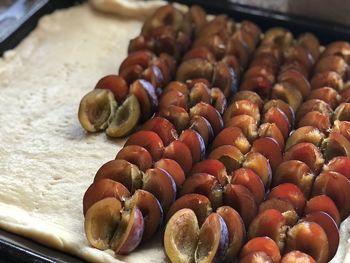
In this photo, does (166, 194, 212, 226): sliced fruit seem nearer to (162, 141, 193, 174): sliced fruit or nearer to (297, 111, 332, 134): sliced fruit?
(162, 141, 193, 174): sliced fruit

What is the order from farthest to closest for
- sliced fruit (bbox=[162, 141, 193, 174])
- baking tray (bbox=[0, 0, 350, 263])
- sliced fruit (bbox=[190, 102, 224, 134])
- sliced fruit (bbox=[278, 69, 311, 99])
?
baking tray (bbox=[0, 0, 350, 263]) < sliced fruit (bbox=[278, 69, 311, 99]) < sliced fruit (bbox=[190, 102, 224, 134]) < sliced fruit (bbox=[162, 141, 193, 174])

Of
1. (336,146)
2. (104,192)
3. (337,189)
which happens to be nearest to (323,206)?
(337,189)

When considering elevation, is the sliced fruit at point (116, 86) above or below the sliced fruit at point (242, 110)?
below

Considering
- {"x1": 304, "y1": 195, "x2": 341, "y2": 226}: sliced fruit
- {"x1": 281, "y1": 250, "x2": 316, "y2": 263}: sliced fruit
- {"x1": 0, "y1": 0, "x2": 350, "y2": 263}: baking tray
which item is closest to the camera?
{"x1": 281, "y1": 250, "x2": 316, "y2": 263}: sliced fruit

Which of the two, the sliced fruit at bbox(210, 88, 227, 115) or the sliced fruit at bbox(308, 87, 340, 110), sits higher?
the sliced fruit at bbox(308, 87, 340, 110)

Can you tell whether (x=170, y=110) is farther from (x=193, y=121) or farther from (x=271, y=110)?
(x=271, y=110)

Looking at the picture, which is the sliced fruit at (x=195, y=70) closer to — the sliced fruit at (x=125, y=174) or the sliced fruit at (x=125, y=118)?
the sliced fruit at (x=125, y=118)

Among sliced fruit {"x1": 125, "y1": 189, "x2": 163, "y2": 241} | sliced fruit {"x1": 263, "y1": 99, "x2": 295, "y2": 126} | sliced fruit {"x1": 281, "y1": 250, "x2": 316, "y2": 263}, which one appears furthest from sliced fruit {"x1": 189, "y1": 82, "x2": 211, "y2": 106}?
sliced fruit {"x1": 281, "y1": 250, "x2": 316, "y2": 263}

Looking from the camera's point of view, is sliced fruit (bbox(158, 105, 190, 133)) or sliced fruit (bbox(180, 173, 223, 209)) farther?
sliced fruit (bbox(158, 105, 190, 133))

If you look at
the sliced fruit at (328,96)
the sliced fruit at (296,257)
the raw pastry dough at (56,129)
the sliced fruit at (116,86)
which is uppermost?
the sliced fruit at (328,96)

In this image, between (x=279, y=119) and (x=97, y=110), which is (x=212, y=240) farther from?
(x=97, y=110)

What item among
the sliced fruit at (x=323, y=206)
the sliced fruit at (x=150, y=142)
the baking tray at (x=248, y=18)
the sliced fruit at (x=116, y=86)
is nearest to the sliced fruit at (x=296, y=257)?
the sliced fruit at (x=323, y=206)

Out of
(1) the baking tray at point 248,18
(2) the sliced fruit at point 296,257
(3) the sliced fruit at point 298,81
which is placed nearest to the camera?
(2) the sliced fruit at point 296,257
